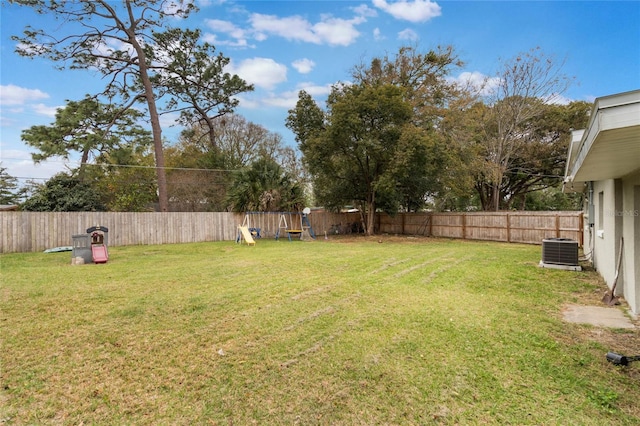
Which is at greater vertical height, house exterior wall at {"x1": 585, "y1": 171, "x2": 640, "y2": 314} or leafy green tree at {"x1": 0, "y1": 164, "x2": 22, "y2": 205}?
leafy green tree at {"x1": 0, "y1": 164, "x2": 22, "y2": 205}

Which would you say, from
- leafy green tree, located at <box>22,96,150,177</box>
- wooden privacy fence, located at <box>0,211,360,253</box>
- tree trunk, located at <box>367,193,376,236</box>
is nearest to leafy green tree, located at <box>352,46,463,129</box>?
tree trunk, located at <box>367,193,376,236</box>

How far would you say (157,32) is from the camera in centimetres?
1582

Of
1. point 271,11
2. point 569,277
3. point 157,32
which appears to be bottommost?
point 569,277

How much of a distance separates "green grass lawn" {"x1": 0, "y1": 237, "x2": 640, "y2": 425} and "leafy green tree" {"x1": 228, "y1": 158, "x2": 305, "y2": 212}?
911cm

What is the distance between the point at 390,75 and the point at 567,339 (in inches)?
650

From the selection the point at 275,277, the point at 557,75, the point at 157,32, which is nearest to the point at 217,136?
the point at 157,32

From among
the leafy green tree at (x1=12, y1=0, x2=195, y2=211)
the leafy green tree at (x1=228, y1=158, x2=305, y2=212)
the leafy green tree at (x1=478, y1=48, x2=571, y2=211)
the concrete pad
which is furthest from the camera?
the leafy green tree at (x1=478, y1=48, x2=571, y2=211)

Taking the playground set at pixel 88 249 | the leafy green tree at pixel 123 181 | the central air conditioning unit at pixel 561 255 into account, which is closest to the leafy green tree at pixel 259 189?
the leafy green tree at pixel 123 181

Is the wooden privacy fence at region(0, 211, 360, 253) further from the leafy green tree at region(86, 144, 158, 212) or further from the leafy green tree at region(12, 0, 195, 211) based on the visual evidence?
the leafy green tree at region(86, 144, 158, 212)

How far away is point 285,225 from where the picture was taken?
1530 centimetres

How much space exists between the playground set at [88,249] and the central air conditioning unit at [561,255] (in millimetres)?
10311

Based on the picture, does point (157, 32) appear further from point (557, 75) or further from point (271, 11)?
point (557, 75)

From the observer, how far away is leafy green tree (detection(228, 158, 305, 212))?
1420 cm

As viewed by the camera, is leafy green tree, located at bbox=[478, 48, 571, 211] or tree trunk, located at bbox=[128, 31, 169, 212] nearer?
tree trunk, located at bbox=[128, 31, 169, 212]
